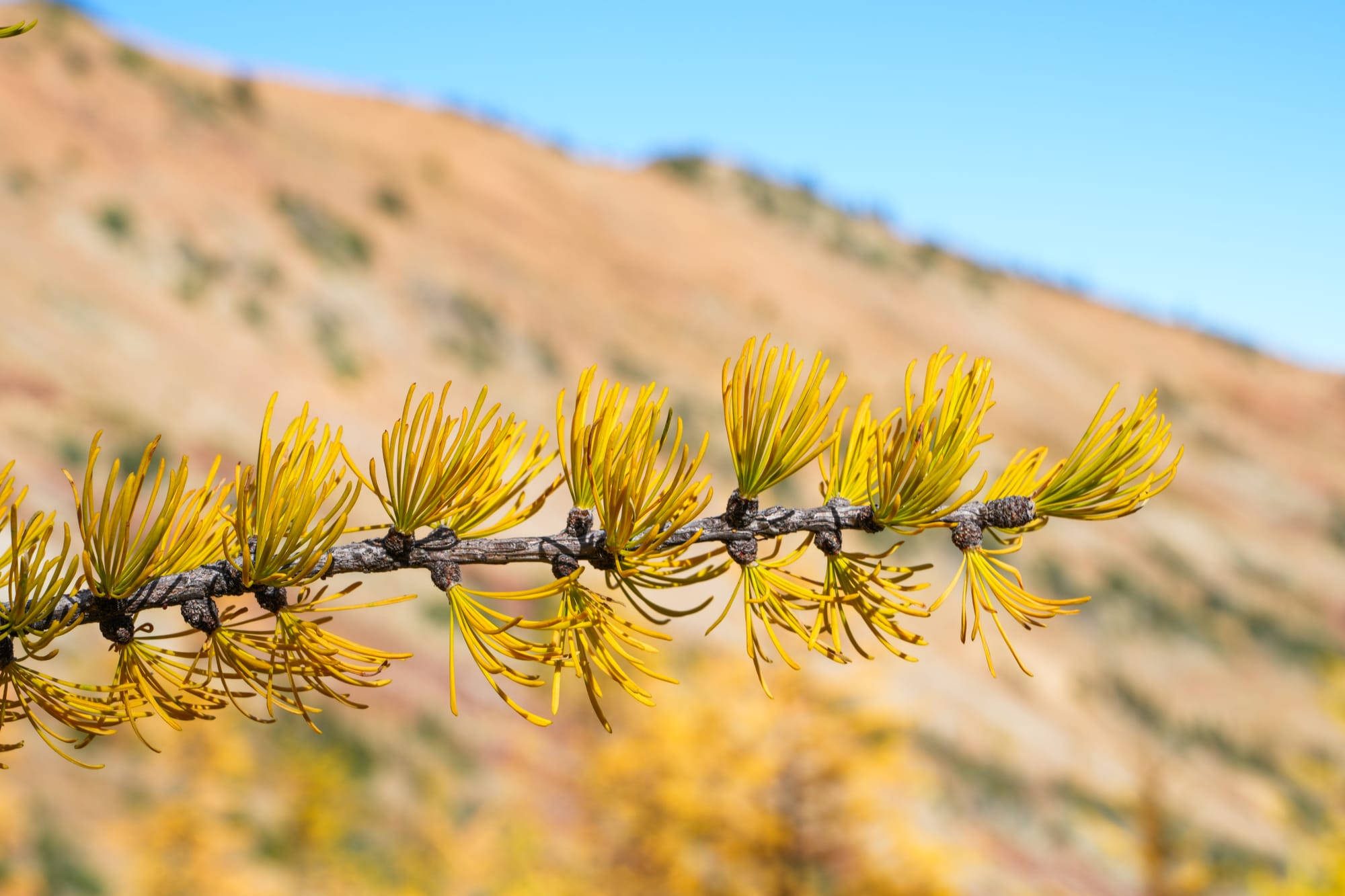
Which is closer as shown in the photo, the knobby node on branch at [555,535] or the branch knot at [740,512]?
the knobby node on branch at [555,535]

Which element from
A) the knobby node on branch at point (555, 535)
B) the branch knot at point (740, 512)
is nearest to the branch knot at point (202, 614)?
the knobby node on branch at point (555, 535)

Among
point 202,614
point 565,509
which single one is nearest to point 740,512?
point 202,614

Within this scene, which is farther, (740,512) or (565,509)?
A: (565,509)

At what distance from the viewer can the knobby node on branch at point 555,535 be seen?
1.36 m

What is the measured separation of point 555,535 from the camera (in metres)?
1.39

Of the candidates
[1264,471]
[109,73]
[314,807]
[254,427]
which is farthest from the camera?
[1264,471]

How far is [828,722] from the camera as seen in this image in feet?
35.3

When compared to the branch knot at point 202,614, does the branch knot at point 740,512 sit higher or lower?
higher

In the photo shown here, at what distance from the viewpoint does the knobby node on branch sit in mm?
1355

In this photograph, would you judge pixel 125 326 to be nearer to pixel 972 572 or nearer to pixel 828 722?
pixel 828 722

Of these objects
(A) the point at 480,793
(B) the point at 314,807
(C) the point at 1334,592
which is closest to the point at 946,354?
(B) the point at 314,807

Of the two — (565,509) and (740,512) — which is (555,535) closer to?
(740,512)

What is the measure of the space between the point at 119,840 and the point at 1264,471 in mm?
65090

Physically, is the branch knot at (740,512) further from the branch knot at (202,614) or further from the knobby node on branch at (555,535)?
the branch knot at (202,614)
